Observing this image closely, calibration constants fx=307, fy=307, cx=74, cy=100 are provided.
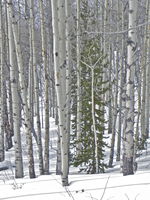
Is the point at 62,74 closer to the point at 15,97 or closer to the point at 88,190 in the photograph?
the point at 88,190

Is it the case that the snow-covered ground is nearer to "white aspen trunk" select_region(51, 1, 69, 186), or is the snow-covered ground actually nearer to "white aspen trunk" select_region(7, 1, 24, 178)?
"white aspen trunk" select_region(51, 1, 69, 186)

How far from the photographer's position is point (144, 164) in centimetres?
967

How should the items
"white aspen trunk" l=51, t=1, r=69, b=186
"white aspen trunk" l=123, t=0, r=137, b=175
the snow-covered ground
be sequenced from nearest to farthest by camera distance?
the snow-covered ground, "white aspen trunk" l=51, t=1, r=69, b=186, "white aspen trunk" l=123, t=0, r=137, b=175

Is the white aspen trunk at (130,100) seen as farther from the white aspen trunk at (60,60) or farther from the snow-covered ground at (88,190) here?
the white aspen trunk at (60,60)

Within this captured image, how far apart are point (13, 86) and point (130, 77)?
3.00 metres

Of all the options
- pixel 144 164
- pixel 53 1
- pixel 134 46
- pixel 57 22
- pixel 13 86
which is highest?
pixel 53 1

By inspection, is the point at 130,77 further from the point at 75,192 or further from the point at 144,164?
the point at 144,164

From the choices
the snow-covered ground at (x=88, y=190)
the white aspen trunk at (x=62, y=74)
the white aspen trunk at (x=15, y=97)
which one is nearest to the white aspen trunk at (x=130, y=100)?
the snow-covered ground at (x=88, y=190)

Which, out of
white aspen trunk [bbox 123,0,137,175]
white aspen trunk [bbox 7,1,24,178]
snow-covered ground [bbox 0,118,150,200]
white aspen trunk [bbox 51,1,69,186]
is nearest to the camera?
snow-covered ground [bbox 0,118,150,200]

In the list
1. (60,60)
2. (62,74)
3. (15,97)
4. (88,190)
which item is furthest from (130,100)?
(15,97)

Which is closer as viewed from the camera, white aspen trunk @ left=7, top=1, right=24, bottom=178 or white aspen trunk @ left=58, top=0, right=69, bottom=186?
white aspen trunk @ left=58, top=0, right=69, bottom=186

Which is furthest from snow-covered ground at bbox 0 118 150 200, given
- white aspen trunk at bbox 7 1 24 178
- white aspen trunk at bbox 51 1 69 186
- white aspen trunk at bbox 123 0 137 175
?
Result: white aspen trunk at bbox 7 1 24 178

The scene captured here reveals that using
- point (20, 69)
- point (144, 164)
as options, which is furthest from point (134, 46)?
point (144, 164)

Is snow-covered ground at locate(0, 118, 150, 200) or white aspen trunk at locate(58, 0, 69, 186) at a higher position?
white aspen trunk at locate(58, 0, 69, 186)
